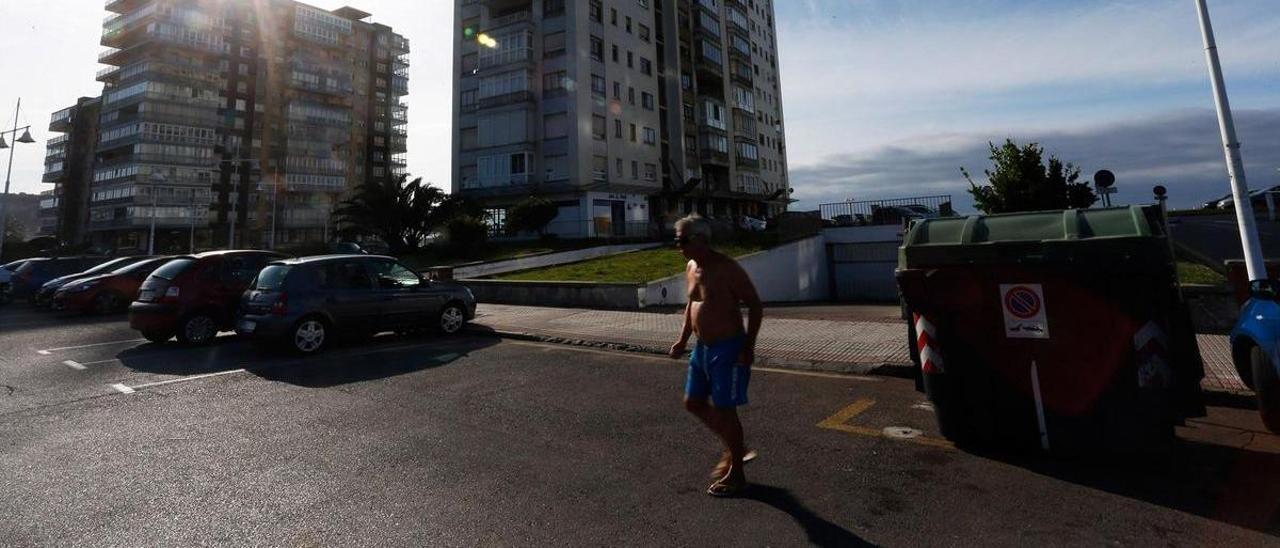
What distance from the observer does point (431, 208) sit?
31.6 m

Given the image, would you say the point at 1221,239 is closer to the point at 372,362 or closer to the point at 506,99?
the point at 372,362

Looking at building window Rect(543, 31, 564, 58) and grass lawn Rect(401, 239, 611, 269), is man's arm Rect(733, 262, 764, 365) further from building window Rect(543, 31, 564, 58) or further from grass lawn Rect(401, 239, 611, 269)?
building window Rect(543, 31, 564, 58)

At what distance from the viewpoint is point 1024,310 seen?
3.86 metres

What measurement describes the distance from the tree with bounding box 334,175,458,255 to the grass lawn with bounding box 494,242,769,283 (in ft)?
43.5

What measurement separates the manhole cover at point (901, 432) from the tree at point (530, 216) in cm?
2924

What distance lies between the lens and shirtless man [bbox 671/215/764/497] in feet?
11.4

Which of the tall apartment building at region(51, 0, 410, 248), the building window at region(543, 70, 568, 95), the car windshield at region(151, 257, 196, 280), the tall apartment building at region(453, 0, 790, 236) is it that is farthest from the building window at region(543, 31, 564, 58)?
the tall apartment building at region(51, 0, 410, 248)

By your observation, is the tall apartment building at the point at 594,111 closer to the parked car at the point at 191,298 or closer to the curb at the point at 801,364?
the parked car at the point at 191,298

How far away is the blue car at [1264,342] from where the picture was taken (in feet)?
13.5

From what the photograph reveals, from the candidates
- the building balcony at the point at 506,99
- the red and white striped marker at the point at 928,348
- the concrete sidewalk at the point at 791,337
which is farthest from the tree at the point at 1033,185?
the building balcony at the point at 506,99

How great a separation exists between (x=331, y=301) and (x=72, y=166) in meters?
97.6

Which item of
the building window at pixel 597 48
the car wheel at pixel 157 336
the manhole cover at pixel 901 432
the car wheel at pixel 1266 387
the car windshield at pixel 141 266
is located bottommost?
the manhole cover at pixel 901 432

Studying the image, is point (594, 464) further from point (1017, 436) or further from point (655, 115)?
point (655, 115)

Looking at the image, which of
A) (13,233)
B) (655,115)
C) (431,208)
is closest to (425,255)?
(431,208)
